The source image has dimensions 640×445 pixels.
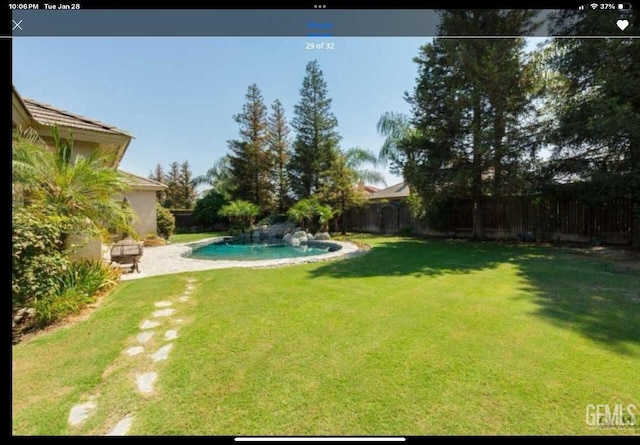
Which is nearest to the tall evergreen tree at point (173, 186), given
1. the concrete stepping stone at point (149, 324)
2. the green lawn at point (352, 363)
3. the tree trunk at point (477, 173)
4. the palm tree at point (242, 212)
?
the palm tree at point (242, 212)

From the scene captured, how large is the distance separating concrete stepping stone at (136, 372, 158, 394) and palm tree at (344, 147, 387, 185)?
24.2m

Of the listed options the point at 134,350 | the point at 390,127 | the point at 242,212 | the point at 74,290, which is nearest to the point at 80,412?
the point at 134,350

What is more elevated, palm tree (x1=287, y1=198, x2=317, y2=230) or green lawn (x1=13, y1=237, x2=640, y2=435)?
palm tree (x1=287, y1=198, x2=317, y2=230)

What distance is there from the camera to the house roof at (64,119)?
6477 mm

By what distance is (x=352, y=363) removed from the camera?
2684 millimetres

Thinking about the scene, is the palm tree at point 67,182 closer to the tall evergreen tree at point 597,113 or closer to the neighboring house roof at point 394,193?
the tall evergreen tree at point 597,113

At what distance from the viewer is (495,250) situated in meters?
9.67

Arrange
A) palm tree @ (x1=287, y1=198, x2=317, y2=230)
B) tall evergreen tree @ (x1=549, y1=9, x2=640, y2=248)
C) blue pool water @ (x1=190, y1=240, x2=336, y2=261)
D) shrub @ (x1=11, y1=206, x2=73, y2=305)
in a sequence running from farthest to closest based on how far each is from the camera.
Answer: palm tree @ (x1=287, y1=198, x2=317, y2=230)
blue pool water @ (x1=190, y1=240, x2=336, y2=261)
tall evergreen tree @ (x1=549, y1=9, x2=640, y2=248)
shrub @ (x1=11, y1=206, x2=73, y2=305)

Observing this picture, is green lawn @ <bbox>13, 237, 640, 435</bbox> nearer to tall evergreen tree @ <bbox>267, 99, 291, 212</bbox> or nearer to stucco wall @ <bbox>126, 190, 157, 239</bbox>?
stucco wall @ <bbox>126, 190, 157, 239</bbox>

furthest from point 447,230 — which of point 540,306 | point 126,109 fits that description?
point 126,109

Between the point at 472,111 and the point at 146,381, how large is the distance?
13.3m

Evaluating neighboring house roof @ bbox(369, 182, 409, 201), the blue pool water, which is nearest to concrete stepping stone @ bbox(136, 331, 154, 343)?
the blue pool water

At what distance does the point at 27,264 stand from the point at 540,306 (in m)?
7.11

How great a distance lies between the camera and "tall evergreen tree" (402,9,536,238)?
10.4m
